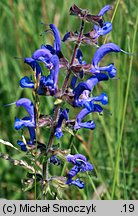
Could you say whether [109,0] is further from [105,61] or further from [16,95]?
[16,95]

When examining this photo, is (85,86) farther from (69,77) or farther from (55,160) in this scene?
(55,160)

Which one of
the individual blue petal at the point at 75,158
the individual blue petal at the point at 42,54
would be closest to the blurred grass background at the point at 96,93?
the individual blue petal at the point at 75,158

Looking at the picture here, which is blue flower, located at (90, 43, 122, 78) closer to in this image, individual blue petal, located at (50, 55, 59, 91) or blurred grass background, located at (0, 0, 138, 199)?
individual blue petal, located at (50, 55, 59, 91)

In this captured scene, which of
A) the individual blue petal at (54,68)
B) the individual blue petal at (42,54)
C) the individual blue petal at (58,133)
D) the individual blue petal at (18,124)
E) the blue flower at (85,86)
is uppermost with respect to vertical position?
the individual blue petal at (42,54)

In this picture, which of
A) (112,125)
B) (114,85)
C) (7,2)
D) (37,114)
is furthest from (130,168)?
(7,2)

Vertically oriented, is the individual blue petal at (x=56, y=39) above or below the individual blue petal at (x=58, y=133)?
above

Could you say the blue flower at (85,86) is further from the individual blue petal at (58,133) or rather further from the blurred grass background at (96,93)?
the blurred grass background at (96,93)

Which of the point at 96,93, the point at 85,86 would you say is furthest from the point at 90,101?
the point at 96,93

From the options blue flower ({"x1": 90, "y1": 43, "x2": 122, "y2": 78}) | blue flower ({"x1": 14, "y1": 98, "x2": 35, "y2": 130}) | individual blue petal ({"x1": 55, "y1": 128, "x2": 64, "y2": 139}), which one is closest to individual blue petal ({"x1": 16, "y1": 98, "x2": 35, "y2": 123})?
blue flower ({"x1": 14, "y1": 98, "x2": 35, "y2": 130})

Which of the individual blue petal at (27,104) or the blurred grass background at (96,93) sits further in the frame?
the blurred grass background at (96,93)
